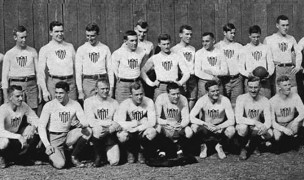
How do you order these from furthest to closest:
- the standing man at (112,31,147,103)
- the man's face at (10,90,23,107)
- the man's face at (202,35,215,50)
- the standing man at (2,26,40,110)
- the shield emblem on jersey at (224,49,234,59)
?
1. the shield emblem on jersey at (224,49,234,59)
2. the man's face at (202,35,215,50)
3. the standing man at (112,31,147,103)
4. the standing man at (2,26,40,110)
5. the man's face at (10,90,23,107)

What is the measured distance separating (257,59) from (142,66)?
6.07 ft

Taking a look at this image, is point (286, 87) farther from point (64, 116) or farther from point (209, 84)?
point (64, 116)

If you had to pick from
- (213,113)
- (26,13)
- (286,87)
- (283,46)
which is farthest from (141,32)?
(286,87)

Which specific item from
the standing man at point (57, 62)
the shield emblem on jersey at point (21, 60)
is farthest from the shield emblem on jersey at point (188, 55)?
the shield emblem on jersey at point (21, 60)

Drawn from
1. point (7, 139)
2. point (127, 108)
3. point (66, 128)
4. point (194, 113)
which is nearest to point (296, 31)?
point (194, 113)

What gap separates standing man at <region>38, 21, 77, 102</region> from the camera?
9.06 metres

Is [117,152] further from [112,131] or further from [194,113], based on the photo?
[194,113]

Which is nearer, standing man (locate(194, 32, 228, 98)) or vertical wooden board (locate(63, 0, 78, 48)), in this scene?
standing man (locate(194, 32, 228, 98))

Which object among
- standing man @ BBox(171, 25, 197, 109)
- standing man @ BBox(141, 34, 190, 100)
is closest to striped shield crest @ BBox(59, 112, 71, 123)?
standing man @ BBox(141, 34, 190, 100)

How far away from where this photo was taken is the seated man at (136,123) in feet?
27.7

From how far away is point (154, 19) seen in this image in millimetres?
10414

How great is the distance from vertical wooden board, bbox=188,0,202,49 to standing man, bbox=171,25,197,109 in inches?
39.1

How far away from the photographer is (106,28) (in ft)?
33.9

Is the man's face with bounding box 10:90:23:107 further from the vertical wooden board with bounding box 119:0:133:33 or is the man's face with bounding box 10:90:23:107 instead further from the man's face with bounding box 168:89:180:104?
the vertical wooden board with bounding box 119:0:133:33
